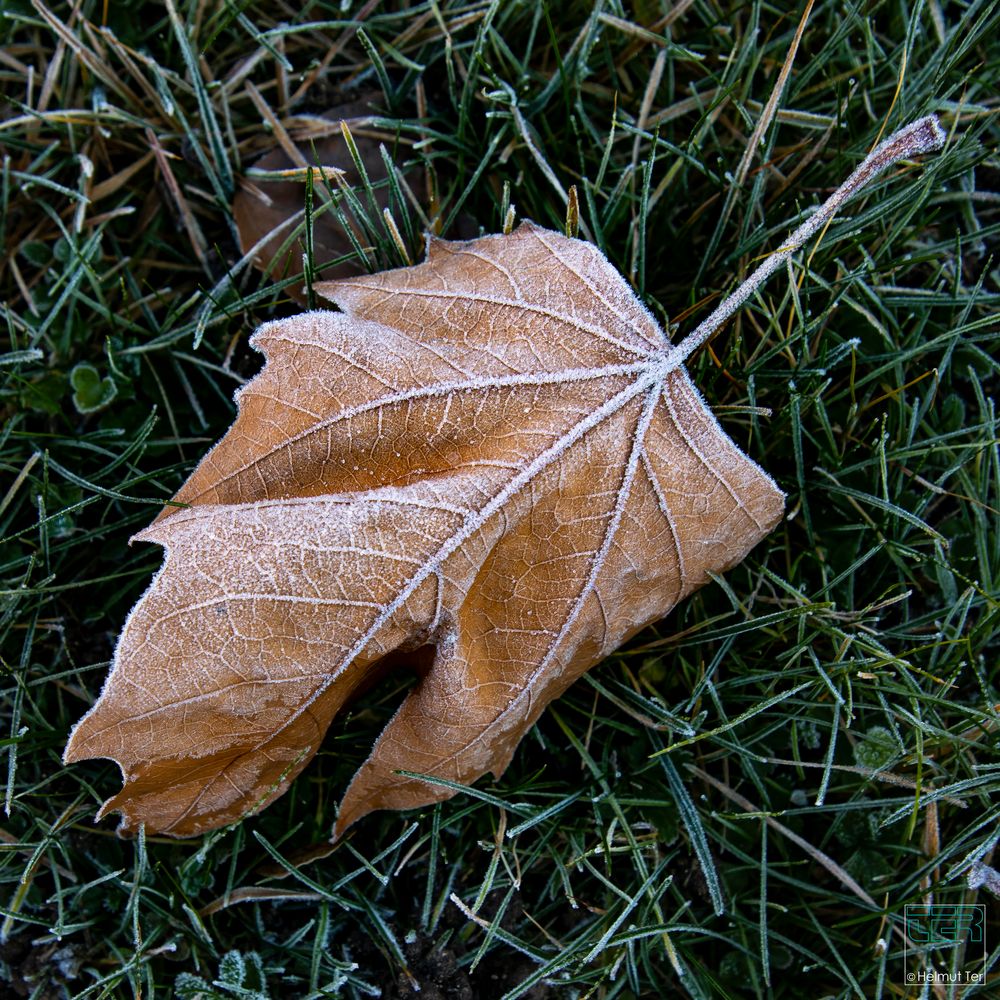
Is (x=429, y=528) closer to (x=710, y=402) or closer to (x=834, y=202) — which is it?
→ (x=710, y=402)

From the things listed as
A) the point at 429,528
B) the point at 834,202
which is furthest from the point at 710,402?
the point at 429,528

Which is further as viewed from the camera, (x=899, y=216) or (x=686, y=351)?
(x=899, y=216)

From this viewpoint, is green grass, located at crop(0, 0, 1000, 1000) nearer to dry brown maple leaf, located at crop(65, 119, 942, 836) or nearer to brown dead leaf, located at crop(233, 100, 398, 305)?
brown dead leaf, located at crop(233, 100, 398, 305)

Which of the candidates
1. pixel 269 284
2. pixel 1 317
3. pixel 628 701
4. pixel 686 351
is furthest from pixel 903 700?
pixel 1 317

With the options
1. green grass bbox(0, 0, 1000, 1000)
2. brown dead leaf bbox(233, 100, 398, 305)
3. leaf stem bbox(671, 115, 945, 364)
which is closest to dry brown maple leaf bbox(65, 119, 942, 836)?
leaf stem bbox(671, 115, 945, 364)

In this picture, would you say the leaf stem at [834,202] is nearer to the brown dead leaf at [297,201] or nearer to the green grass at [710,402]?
the green grass at [710,402]

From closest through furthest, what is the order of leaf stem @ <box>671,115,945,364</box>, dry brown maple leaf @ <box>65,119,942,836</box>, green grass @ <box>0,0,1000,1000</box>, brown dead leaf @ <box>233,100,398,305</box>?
dry brown maple leaf @ <box>65,119,942,836</box> < leaf stem @ <box>671,115,945,364</box> < green grass @ <box>0,0,1000,1000</box> < brown dead leaf @ <box>233,100,398,305</box>

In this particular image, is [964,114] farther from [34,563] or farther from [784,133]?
[34,563]
